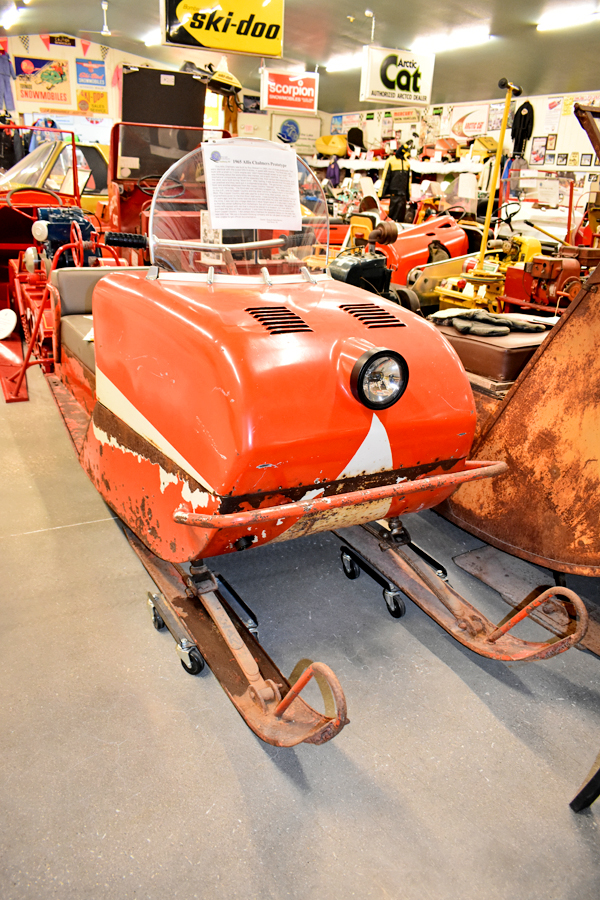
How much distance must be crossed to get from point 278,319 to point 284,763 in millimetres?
1239

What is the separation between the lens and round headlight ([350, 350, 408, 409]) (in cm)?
156

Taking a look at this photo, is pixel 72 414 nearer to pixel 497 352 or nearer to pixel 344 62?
pixel 497 352

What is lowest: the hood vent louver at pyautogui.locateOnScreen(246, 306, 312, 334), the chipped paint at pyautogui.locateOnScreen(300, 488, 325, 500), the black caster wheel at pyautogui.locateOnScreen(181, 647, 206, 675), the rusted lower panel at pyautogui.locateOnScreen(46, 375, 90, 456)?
the black caster wheel at pyautogui.locateOnScreen(181, 647, 206, 675)

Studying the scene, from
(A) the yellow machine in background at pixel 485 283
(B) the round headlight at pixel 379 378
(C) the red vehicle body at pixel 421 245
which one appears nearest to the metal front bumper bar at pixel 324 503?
(B) the round headlight at pixel 379 378

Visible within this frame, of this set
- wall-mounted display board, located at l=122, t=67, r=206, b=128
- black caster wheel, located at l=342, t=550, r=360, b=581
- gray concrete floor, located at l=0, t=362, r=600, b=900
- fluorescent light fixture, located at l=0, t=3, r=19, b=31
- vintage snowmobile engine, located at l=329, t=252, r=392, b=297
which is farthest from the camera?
fluorescent light fixture, located at l=0, t=3, r=19, b=31

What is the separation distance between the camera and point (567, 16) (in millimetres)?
8609

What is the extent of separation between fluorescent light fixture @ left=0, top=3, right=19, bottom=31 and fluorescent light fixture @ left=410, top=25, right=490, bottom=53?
783 centimetres

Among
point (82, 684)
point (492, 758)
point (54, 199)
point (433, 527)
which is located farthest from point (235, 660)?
point (54, 199)

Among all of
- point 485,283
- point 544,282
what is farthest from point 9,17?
point 544,282

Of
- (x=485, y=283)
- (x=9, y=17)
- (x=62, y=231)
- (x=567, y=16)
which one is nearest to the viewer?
(x=62, y=231)

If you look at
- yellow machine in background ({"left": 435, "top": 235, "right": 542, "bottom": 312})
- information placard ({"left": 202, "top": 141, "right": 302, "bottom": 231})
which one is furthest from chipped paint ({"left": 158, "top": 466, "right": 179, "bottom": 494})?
yellow machine in background ({"left": 435, "top": 235, "right": 542, "bottom": 312})

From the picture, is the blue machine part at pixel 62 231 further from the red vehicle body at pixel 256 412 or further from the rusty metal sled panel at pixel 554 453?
the rusty metal sled panel at pixel 554 453

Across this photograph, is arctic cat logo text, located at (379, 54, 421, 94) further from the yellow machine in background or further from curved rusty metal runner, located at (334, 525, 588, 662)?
curved rusty metal runner, located at (334, 525, 588, 662)

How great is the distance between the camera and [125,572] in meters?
2.33
